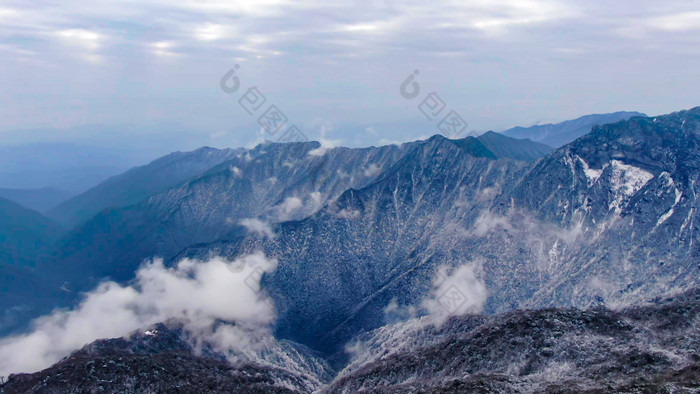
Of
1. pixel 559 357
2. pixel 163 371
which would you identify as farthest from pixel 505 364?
pixel 163 371

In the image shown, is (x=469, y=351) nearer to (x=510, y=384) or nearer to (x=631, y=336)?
(x=510, y=384)

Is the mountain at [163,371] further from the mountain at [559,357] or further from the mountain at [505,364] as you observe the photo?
the mountain at [559,357]

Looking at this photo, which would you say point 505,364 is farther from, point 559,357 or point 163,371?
point 163,371

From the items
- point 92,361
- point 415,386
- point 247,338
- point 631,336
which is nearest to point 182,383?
point 92,361

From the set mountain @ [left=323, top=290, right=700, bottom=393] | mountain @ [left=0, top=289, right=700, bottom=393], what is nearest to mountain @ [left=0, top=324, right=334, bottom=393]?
mountain @ [left=0, top=289, right=700, bottom=393]

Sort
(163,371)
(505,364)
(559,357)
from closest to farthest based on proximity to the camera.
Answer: (559,357) → (505,364) → (163,371)

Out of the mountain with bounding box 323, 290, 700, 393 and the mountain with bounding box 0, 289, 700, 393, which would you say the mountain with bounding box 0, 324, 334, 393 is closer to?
the mountain with bounding box 0, 289, 700, 393

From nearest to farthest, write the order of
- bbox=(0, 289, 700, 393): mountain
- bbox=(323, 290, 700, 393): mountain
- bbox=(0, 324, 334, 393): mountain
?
bbox=(323, 290, 700, 393): mountain
bbox=(0, 289, 700, 393): mountain
bbox=(0, 324, 334, 393): mountain

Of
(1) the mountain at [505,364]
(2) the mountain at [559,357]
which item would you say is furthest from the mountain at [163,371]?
(2) the mountain at [559,357]
